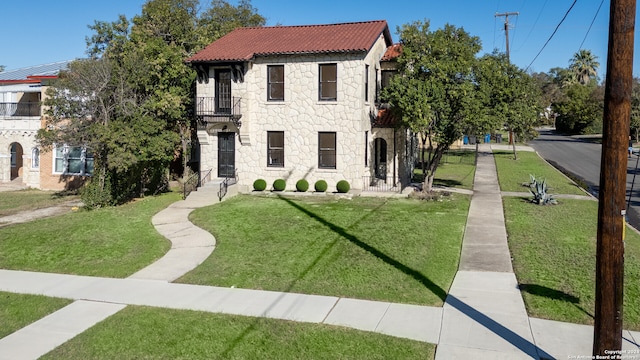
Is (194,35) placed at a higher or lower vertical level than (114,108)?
higher

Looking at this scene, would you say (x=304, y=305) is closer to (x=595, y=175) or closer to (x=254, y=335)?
(x=254, y=335)

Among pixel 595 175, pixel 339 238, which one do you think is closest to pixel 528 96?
pixel 595 175

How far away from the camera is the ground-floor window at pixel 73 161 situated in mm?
28047

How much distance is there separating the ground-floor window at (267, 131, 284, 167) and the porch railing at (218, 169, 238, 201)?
1721mm

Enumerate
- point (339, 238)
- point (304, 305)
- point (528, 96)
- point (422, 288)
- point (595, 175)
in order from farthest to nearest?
1. point (528, 96)
2. point (595, 175)
3. point (339, 238)
4. point (422, 288)
5. point (304, 305)

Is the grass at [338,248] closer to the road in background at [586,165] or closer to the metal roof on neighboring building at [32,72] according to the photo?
the road in background at [586,165]

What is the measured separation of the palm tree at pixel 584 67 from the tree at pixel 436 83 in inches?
3448

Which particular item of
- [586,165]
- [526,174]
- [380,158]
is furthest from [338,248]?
[586,165]

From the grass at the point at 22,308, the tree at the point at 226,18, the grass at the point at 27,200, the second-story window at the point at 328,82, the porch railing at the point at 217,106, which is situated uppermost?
the tree at the point at 226,18

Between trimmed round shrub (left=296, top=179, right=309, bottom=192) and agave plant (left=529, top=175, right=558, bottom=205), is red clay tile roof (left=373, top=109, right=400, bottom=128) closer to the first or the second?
trimmed round shrub (left=296, top=179, right=309, bottom=192)

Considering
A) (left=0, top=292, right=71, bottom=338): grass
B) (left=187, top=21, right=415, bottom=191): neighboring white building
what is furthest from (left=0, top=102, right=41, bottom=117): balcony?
(left=0, top=292, right=71, bottom=338): grass

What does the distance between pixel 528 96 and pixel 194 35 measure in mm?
23819

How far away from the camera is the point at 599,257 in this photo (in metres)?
6.64

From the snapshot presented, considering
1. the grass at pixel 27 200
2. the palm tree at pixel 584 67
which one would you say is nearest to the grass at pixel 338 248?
the grass at pixel 27 200
